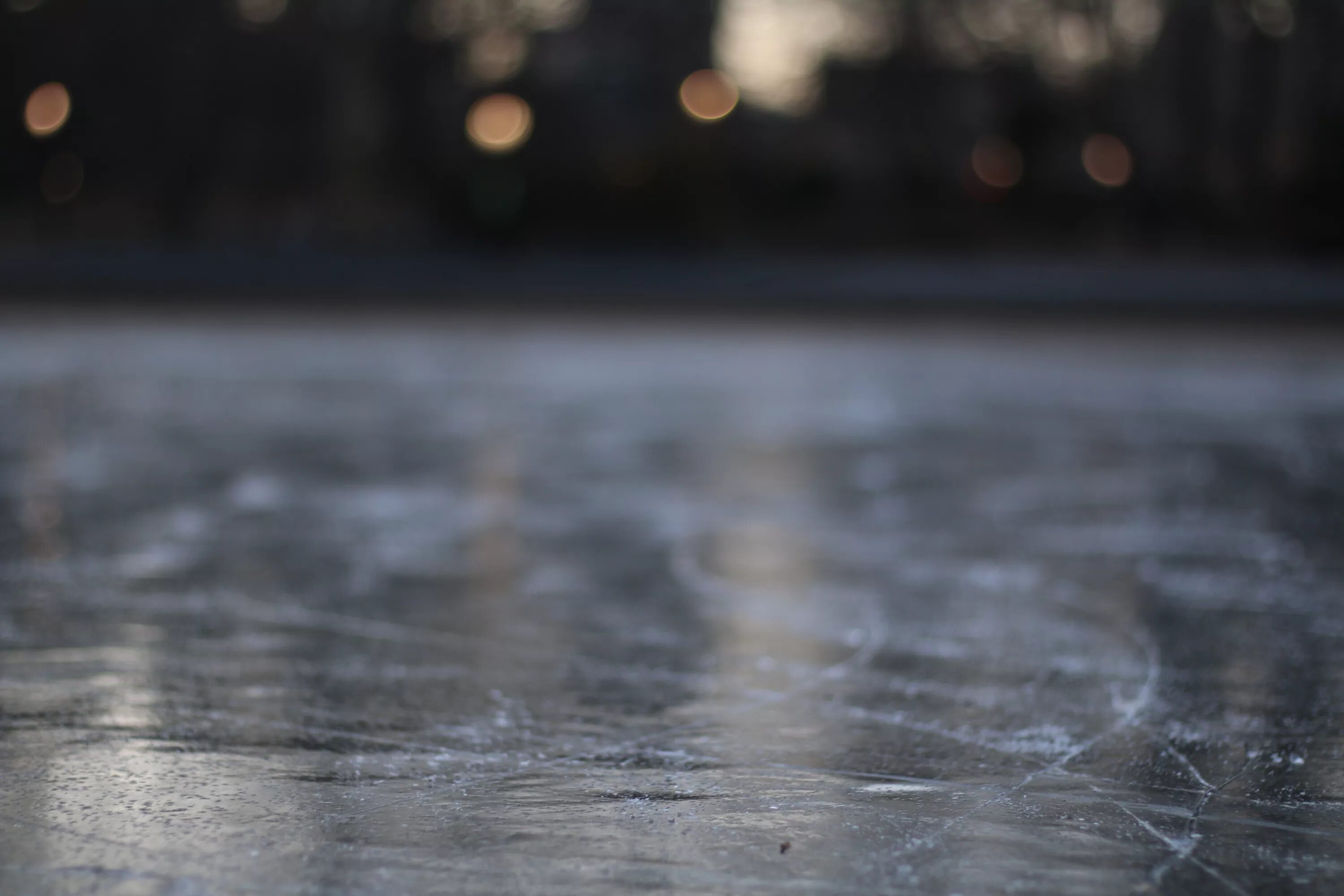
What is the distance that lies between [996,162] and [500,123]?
10.8 m

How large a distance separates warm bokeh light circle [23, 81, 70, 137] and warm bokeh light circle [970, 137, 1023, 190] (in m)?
19.2

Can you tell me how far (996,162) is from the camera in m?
35.8

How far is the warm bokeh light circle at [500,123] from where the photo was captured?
3388 centimetres

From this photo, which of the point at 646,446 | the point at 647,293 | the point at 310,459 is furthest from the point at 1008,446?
the point at 647,293

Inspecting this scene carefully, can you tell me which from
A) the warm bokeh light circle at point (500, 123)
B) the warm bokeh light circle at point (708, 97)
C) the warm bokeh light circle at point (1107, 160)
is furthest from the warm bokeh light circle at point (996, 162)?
the warm bokeh light circle at point (500, 123)

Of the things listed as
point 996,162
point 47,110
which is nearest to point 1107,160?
point 996,162

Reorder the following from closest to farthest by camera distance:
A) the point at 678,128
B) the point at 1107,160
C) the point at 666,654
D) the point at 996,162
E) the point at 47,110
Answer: the point at 666,654 → the point at 678,128 → the point at 47,110 → the point at 1107,160 → the point at 996,162

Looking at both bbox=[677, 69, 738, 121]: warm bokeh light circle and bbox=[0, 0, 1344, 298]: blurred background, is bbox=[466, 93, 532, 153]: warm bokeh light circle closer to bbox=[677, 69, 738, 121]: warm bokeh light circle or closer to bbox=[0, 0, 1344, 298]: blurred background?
bbox=[0, 0, 1344, 298]: blurred background

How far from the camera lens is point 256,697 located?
4.40 metres

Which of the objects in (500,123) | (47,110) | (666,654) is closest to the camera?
(666,654)

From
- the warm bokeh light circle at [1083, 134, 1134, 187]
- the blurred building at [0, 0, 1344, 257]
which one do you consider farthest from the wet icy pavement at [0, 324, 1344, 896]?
the warm bokeh light circle at [1083, 134, 1134, 187]

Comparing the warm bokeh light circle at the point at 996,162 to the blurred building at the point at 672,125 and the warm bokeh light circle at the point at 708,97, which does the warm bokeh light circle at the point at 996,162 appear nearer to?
the blurred building at the point at 672,125

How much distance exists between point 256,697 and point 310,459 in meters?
5.14

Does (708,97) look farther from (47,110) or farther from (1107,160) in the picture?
(47,110)
